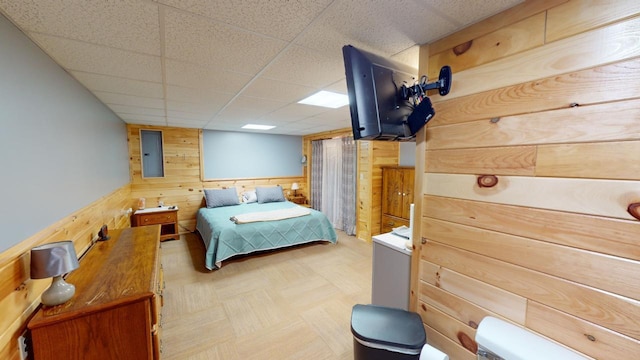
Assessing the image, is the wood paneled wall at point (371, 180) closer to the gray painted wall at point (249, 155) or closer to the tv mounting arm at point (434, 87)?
the gray painted wall at point (249, 155)

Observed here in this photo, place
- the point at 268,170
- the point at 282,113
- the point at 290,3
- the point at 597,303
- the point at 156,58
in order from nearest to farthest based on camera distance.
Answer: the point at 597,303 → the point at 290,3 → the point at 156,58 → the point at 282,113 → the point at 268,170

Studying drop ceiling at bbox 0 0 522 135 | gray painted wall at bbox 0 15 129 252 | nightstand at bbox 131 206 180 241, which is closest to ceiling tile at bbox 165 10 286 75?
drop ceiling at bbox 0 0 522 135

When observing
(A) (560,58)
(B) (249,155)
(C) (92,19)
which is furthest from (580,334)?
(B) (249,155)

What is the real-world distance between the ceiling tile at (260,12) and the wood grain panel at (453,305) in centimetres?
154

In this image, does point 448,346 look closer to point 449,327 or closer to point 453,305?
point 449,327

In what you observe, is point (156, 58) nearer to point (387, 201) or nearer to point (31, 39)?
point (31, 39)

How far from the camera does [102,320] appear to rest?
3.69 feet

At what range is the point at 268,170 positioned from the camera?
5.59 m

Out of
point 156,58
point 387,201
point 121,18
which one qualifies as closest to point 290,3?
point 121,18

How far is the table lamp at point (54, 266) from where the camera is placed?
101 centimetres

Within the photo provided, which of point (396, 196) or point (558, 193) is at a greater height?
point (558, 193)

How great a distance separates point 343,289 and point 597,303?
2139 millimetres

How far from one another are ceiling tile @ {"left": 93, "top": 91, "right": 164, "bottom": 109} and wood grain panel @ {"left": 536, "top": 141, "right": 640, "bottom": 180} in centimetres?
310

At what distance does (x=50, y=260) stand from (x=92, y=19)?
3.53ft
